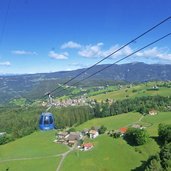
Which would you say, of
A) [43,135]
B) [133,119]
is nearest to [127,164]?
[43,135]

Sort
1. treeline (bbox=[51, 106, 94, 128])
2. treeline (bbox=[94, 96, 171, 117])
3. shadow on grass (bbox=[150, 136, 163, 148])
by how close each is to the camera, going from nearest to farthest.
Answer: shadow on grass (bbox=[150, 136, 163, 148])
treeline (bbox=[51, 106, 94, 128])
treeline (bbox=[94, 96, 171, 117])

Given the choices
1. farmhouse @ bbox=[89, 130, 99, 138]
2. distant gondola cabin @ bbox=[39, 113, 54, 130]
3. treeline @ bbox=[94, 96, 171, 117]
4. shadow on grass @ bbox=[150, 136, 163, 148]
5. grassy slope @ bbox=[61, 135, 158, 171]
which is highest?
distant gondola cabin @ bbox=[39, 113, 54, 130]

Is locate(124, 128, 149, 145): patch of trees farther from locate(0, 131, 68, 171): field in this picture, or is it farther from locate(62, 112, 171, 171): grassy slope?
locate(0, 131, 68, 171): field

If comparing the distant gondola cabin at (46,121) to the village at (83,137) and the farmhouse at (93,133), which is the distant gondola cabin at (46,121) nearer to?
the village at (83,137)

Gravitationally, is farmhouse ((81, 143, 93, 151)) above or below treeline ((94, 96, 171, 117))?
below

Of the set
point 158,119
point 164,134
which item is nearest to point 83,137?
point 164,134

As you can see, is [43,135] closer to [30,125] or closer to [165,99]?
[30,125]

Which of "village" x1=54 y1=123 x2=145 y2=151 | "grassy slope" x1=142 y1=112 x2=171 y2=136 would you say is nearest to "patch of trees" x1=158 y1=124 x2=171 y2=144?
"village" x1=54 y1=123 x2=145 y2=151
